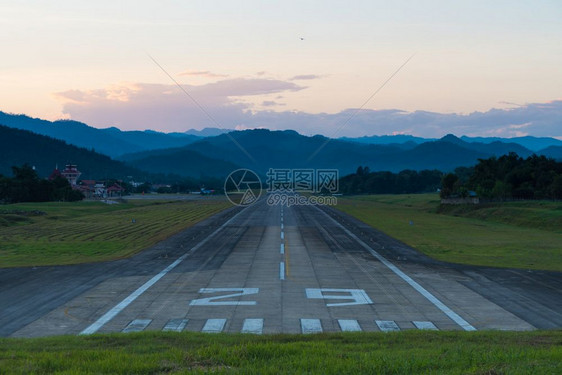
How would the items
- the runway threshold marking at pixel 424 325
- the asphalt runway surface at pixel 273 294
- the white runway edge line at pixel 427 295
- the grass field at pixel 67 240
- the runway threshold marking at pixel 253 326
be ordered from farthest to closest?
the grass field at pixel 67 240 → the white runway edge line at pixel 427 295 → the asphalt runway surface at pixel 273 294 → the runway threshold marking at pixel 424 325 → the runway threshold marking at pixel 253 326

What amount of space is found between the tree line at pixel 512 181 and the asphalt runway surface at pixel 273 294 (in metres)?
56.2

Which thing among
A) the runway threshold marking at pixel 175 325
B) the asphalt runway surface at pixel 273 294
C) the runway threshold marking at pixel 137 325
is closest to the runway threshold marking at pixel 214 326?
the asphalt runway surface at pixel 273 294

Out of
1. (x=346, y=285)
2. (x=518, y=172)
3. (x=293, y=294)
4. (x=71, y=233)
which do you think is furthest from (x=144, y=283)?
(x=518, y=172)

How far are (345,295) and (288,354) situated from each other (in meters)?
11.2

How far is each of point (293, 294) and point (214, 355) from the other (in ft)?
37.3

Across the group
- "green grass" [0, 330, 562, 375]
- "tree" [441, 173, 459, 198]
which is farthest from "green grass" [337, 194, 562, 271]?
"green grass" [0, 330, 562, 375]

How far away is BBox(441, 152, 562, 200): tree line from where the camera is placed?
8462cm

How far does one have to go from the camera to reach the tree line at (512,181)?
84625 mm

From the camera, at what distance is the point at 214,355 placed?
416 inches

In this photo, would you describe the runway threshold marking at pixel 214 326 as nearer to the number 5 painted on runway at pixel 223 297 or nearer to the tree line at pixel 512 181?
the number 5 painted on runway at pixel 223 297

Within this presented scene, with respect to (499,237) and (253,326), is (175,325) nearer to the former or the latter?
(253,326)

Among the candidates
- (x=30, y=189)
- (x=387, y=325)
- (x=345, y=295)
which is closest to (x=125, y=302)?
(x=345, y=295)

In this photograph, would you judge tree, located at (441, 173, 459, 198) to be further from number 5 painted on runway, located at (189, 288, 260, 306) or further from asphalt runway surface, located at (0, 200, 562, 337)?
number 5 painted on runway, located at (189, 288, 260, 306)

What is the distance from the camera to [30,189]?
115875mm
